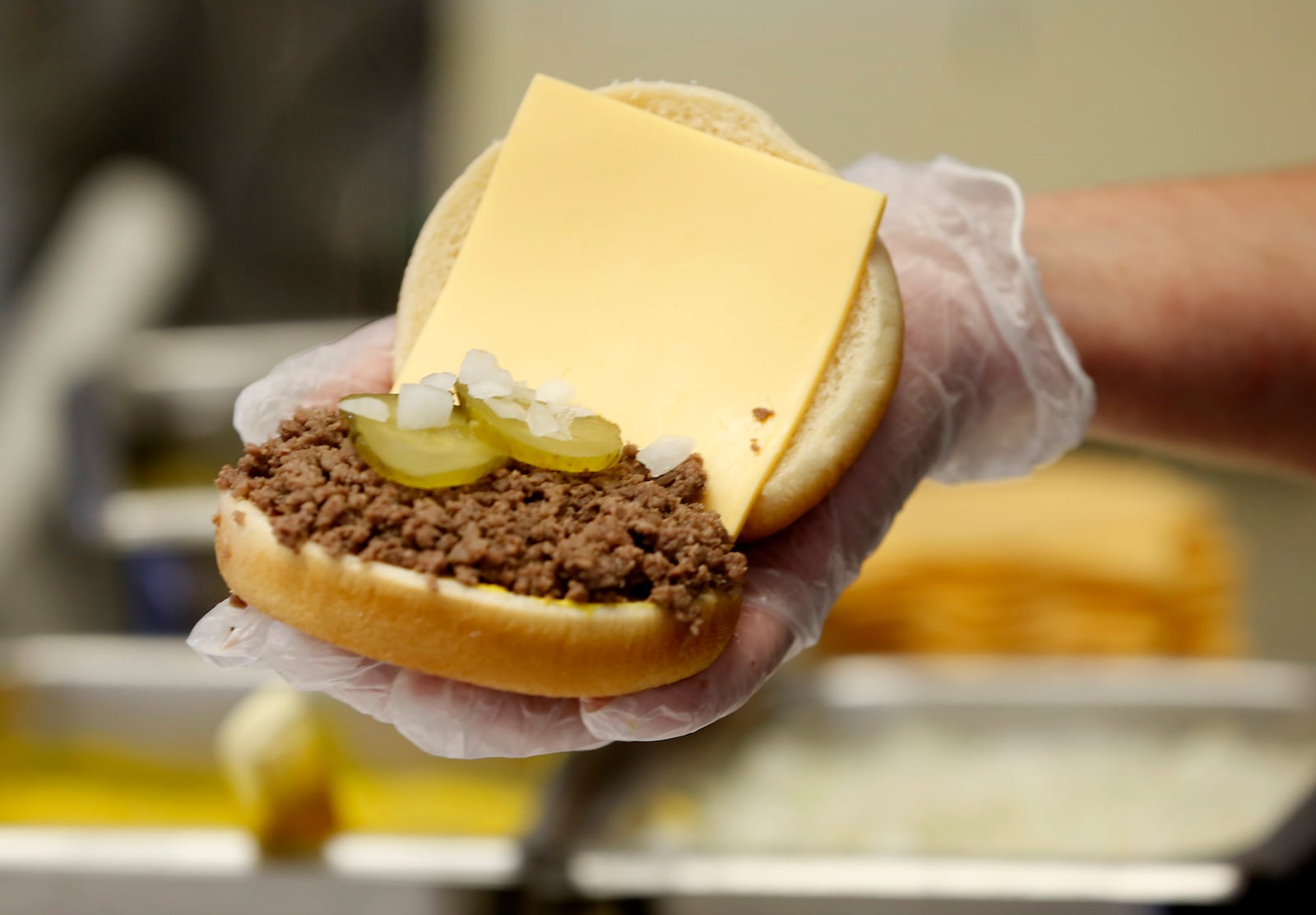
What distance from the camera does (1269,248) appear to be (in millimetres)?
1903

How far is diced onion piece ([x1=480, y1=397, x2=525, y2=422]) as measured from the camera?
110 centimetres

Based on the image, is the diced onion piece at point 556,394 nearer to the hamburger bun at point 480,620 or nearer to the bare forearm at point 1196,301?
the hamburger bun at point 480,620

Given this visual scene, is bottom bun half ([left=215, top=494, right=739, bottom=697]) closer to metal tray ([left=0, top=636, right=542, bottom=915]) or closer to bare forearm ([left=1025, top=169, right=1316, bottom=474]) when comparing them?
bare forearm ([left=1025, top=169, right=1316, bottom=474])

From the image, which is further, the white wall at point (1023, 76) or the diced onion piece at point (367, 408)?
the white wall at point (1023, 76)

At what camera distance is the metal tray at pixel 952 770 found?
2141 mm

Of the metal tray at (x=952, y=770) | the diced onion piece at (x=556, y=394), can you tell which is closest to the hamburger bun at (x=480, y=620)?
the diced onion piece at (x=556, y=394)

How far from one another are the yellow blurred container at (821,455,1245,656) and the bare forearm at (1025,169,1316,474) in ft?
4.17

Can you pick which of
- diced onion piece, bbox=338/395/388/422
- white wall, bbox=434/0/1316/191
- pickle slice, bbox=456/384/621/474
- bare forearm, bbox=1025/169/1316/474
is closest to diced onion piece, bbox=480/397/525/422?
pickle slice, bbox=456/384/621/474

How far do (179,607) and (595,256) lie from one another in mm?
2877

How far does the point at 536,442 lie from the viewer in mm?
1095

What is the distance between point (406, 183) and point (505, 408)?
5.78 ft

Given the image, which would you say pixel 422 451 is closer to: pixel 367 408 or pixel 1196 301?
pixel 367 408

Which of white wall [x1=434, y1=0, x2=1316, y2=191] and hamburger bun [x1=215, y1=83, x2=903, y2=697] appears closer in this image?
hamburger bun [x1=215, y1=83, x2=903, y2=697]

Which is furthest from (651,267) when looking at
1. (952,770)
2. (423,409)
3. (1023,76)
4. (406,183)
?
(952,770)
